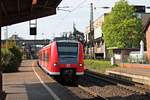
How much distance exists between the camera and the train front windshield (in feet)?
98.9

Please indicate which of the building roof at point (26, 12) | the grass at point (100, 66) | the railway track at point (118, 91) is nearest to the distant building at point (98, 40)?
the grass at point (100, 66)

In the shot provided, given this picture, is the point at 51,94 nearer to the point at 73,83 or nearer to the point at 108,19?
the point at 73,83

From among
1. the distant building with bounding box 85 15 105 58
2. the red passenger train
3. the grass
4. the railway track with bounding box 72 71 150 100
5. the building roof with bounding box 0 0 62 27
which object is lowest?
the railway track with bounding box 72 71 150 100

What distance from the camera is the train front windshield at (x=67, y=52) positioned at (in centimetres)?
3014

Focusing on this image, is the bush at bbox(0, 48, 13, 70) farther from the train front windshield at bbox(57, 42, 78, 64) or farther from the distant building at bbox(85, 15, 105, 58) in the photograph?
the distant building at bbox(85, 15, 105, 58)

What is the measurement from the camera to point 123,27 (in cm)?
8900

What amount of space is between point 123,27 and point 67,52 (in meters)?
59.6

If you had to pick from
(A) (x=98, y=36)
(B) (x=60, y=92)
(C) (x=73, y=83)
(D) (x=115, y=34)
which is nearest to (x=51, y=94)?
(B) (x=60, y=92)

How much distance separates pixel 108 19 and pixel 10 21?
2734 inches

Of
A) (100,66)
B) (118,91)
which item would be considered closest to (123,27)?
(100,66)

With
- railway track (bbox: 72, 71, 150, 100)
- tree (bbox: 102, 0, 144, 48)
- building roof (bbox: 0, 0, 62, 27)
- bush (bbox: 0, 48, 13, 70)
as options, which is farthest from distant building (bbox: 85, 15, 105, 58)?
building roof (bbox: 0, 0, 62, 27)

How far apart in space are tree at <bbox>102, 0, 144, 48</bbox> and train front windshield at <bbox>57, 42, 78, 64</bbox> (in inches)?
2260

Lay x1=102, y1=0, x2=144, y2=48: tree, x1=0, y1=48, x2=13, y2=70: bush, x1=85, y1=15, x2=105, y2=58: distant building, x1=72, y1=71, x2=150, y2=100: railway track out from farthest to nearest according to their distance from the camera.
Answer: x1=85, y1=15, x2=105, y2=58: distant building, x1=102, y1=0, x2=144, y2=48: tree, x1=0, y1=48, x2=13, y2=70: bush, x1=72, y1=71, x2=150, y2=100: railway track

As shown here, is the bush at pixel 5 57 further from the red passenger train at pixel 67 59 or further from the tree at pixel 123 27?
the tree at pixel 123 27
